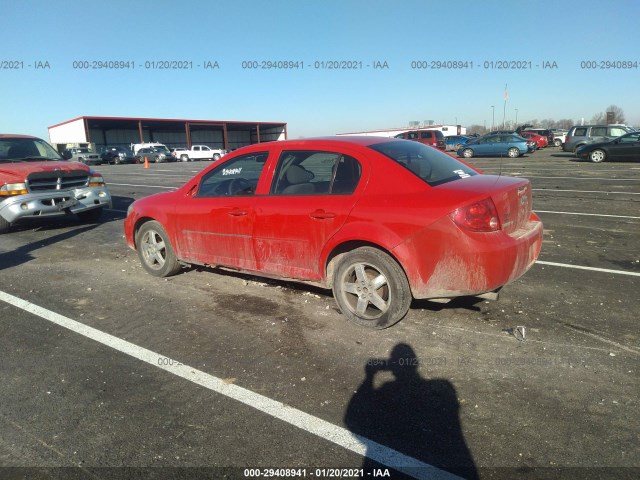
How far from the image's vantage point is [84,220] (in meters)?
9.55

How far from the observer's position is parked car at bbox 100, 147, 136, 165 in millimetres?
42125

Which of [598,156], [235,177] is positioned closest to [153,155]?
[598,156]

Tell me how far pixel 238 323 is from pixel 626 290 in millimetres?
3896

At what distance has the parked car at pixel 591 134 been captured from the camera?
23.8 meters

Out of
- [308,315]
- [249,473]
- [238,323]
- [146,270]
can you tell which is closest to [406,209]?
[308,315]

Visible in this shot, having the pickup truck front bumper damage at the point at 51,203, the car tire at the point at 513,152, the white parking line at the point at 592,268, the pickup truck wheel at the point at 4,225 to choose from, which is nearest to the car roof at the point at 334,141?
the white parking line at the point at 592,268

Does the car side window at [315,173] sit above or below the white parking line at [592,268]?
above

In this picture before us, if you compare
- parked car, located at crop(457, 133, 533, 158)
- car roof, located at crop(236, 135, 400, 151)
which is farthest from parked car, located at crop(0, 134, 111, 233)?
parked car, located at crop(457, 133, 533, 158)

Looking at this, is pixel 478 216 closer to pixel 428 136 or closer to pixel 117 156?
pixel 428 136

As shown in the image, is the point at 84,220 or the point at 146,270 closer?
the point at 146,270

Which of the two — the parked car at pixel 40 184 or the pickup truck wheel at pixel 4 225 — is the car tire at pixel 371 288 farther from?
the pickup truck wheel at pixel 4 225

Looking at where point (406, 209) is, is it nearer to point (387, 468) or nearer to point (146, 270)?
point (387, 468)

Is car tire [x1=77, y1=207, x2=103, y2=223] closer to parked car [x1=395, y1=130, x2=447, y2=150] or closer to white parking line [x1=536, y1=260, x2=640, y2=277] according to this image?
white parking line [x1=536, y1=260, x2=640, y2=277]

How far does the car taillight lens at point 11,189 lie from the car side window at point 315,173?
5.75 m
